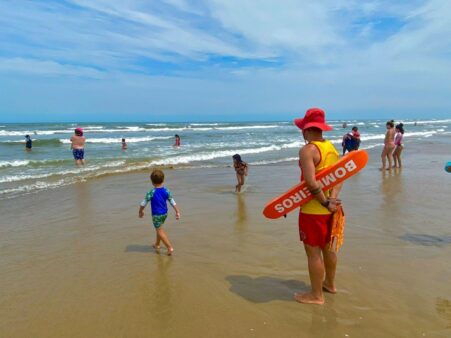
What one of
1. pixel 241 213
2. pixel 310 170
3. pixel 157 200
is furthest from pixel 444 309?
pixel 241 213

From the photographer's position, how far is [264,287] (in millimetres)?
4043

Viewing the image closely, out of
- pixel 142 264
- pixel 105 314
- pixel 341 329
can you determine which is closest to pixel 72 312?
pixel 105 314

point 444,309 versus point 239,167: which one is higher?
point 239,167

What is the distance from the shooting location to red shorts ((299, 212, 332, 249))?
349cm

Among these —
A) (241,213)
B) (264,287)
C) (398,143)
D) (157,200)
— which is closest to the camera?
(264,287)

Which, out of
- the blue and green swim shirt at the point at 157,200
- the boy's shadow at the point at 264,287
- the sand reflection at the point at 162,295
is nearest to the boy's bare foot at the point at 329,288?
the boy's shadow at the point at 264,287

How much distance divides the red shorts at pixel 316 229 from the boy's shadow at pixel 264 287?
2.20 ft

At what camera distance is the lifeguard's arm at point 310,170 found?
3.36 metres

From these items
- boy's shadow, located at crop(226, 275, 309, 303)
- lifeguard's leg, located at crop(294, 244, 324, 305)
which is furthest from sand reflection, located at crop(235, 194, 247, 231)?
lifeguard's leg, located at crop(294, 244, 324, 305)

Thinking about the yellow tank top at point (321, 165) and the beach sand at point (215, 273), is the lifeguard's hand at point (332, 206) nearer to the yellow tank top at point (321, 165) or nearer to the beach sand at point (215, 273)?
the yellow tank top at point (321, 165)

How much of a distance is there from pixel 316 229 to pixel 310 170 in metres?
0.56

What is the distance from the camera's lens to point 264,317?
3426mm

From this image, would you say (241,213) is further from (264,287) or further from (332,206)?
(332,206)

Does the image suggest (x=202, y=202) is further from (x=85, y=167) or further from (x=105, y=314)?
(x=85, y=167)
